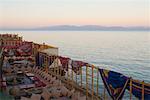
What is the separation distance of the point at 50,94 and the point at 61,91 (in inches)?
33.0

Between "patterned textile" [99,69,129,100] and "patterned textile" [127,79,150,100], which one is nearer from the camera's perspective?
"patterned textile" [127,79,150,100]

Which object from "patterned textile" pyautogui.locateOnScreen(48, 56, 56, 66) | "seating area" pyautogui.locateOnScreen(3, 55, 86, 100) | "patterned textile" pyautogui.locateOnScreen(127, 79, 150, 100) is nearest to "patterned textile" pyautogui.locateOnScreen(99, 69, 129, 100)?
"patterned textile" pyautogui.locateOnScreen(127, 79, 150, 100)

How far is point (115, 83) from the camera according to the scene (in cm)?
1172

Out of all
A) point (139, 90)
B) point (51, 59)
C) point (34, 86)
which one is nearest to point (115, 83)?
point (139, 90)

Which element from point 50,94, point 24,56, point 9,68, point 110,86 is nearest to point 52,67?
point 9,68

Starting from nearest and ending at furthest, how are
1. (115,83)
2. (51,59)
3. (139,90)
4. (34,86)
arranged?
(139,90)
(115,83)
(34,86)
(51,59)

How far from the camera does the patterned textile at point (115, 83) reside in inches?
441

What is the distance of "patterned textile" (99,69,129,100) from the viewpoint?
1120cm

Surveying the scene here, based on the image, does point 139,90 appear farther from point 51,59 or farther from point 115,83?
point 51,59

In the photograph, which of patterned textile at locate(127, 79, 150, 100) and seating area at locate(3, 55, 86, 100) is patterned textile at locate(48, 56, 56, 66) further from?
patterned textile at locate(127, 79, 150, 100)

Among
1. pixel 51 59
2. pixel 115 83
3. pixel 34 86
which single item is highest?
pixel 115 83

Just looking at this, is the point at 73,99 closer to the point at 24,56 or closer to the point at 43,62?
the point at 43,62

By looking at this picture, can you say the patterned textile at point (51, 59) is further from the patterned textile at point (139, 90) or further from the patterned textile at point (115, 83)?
the patterned textile at point (139, 90)

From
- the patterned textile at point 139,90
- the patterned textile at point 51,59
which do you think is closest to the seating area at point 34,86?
the patterned textile at point 51,59
